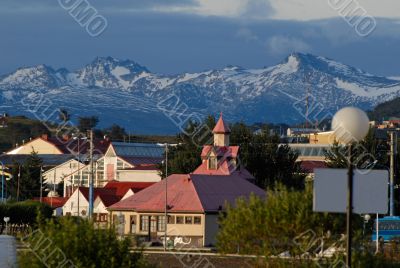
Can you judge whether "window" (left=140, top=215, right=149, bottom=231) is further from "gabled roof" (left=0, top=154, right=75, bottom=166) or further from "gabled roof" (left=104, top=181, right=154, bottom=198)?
"gabled roof" (left=0, top=154, right=75, bottom=166)

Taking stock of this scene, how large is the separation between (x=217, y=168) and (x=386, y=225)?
29238 millimetres

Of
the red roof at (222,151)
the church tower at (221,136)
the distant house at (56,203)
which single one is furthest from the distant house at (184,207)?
the distant house at (56,203)

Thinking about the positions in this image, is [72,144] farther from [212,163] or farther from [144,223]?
[144,223]

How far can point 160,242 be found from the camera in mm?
79938

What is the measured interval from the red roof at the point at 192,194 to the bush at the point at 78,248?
2193 inches

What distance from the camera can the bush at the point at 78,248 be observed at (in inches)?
1017

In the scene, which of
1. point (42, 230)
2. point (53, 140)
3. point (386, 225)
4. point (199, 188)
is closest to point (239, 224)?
point (42, 230)

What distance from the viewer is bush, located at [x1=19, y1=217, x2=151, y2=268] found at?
84.8 ft

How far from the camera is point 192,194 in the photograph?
84750 millimetres

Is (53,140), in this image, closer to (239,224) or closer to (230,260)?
(230,260)

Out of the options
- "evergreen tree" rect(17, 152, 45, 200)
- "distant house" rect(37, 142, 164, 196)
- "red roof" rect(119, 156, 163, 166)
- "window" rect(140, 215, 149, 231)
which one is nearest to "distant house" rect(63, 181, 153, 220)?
"window" rect(140, 215, 149, 231)

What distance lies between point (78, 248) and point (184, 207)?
57.5 meters

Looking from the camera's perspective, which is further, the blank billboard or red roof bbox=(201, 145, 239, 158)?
red roof bbox=(201, 145, 239, 158)

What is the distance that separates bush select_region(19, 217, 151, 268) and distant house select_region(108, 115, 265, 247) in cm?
5049
